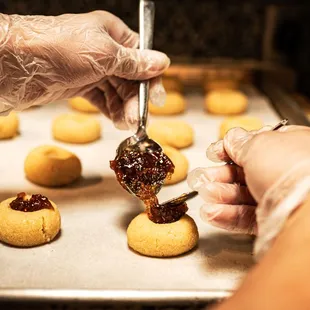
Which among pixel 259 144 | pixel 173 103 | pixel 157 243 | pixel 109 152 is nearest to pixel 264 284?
pixel 259 144

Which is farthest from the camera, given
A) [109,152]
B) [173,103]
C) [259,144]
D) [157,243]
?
[173,103]

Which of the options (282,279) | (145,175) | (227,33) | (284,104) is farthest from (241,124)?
(282,279)

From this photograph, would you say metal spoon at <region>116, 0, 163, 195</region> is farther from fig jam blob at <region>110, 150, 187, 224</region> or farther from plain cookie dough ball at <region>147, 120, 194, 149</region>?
plain cookie dough ball at <region>147, 120, 194, 149</region>

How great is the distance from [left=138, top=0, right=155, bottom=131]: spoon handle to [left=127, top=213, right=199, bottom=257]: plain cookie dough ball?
455mm

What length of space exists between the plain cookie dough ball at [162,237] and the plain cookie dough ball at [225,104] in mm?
1370

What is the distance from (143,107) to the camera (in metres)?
2.03

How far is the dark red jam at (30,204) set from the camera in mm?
1767

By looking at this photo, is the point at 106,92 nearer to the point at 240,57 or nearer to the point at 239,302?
the point at 239,302

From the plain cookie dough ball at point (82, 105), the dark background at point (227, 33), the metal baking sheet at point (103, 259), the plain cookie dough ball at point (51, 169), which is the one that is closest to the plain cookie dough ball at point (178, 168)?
the metal baking sheet at point (103, 259)

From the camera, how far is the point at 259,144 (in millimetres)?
1376

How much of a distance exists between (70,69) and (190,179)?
23.4 inches

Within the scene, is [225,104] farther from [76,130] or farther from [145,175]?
Result: [145,175]

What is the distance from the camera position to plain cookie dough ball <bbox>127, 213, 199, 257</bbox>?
1660 mm

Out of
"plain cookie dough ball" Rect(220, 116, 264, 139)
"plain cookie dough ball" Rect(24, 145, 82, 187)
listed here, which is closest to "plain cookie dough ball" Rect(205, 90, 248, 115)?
"plain cookie dough ball" Rect(220, 116, 264, 139)
